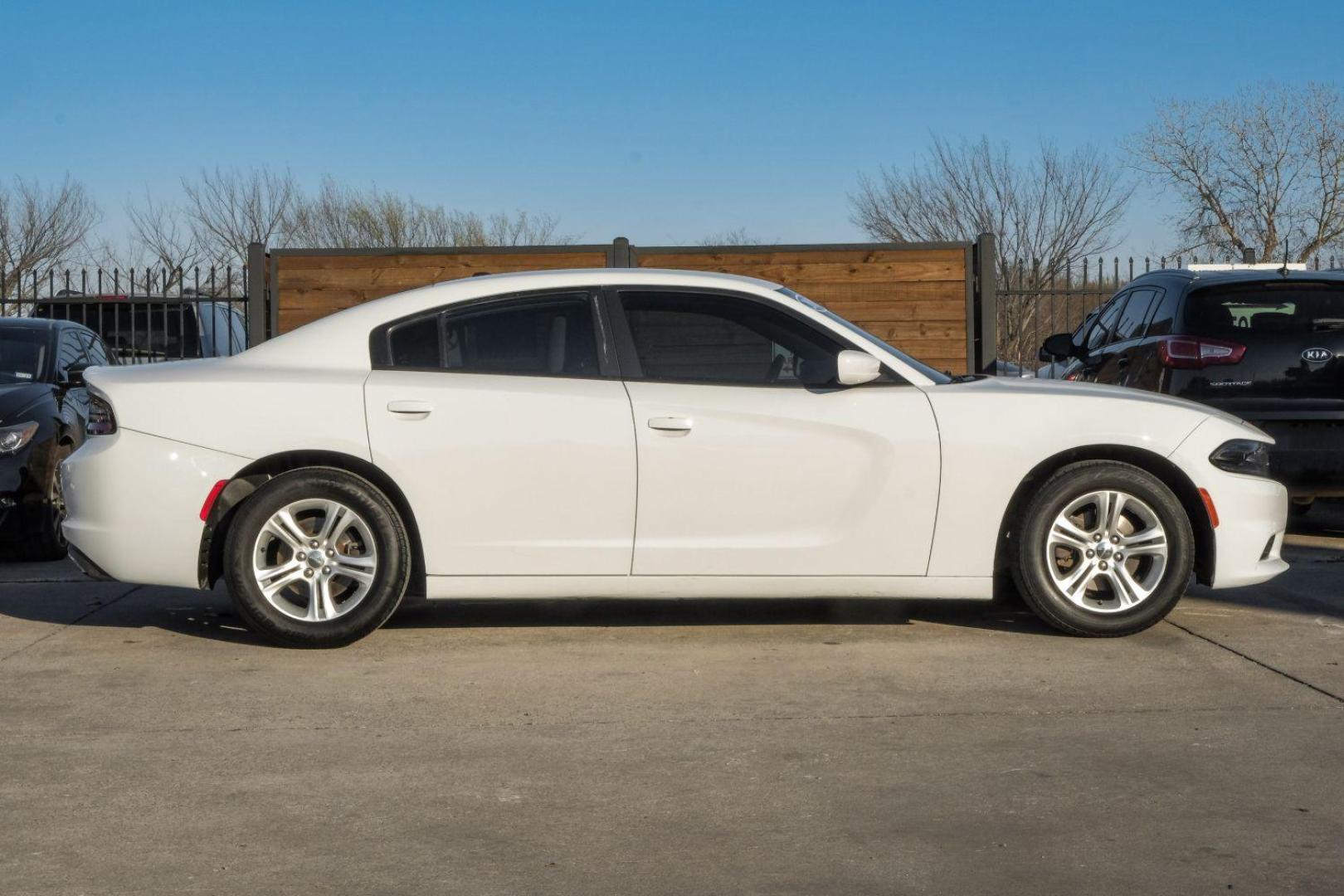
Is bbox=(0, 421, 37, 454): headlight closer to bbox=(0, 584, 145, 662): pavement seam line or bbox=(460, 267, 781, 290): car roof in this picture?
bbox=(0, 584, 145, 662): pavement seam line

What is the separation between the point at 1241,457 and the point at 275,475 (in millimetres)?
3939

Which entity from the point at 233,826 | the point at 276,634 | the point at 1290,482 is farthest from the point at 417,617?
the point at 1290,482

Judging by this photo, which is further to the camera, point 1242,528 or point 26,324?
point 26,324

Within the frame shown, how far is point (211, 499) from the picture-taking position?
620 centimetres

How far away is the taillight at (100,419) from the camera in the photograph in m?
6.26

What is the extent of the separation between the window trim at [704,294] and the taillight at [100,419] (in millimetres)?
2041

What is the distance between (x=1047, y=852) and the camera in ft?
12.4

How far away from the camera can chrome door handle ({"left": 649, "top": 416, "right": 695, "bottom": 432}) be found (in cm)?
618

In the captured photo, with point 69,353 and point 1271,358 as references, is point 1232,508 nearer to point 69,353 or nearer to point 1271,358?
point 1271,358

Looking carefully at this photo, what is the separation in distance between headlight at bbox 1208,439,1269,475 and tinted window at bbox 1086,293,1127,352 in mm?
3489

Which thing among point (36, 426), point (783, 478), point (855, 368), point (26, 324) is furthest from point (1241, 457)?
point (26, 324)

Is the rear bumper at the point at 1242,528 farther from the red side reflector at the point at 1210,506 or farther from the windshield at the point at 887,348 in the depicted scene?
the windshield at the point at 887,348

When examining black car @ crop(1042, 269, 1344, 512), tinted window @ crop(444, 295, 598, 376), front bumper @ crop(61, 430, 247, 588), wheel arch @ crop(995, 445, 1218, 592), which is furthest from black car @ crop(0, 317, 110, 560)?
black car @ crop(1042, 269, 1344, 512)

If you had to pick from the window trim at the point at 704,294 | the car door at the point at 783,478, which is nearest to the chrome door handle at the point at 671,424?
the car door at the point at 783,478
